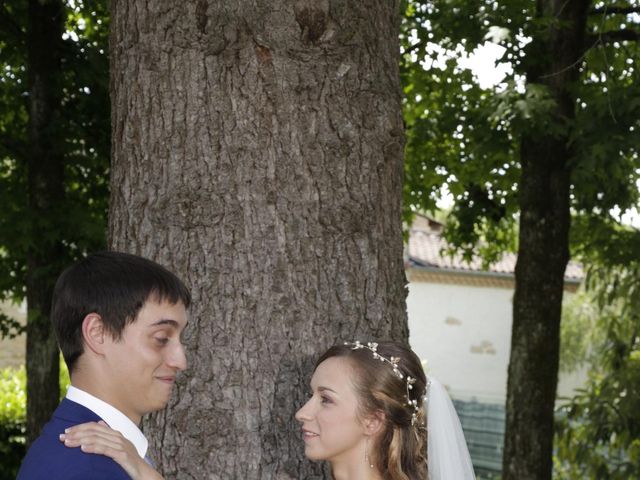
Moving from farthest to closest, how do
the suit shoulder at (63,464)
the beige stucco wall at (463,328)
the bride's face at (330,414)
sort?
the beige stucco wall at (463,328) < the bride's face at (330,414) < the suit shoulder at (63,464)

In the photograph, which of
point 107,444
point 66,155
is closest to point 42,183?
point 66,155

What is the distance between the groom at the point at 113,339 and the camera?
251cm

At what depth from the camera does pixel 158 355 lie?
102 inches

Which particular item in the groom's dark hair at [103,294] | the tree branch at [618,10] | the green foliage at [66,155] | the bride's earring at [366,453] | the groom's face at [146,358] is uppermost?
the tree branch at [618,10]

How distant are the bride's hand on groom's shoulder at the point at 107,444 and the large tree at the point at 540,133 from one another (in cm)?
713

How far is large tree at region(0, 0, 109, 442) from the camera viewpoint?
9664mm

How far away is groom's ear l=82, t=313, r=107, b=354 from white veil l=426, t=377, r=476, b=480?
144 cm

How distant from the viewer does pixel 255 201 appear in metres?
3.33

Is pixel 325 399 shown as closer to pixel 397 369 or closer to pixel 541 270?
pixel 397 369

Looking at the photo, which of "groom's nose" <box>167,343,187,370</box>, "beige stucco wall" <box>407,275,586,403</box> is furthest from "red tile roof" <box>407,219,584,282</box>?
"groom's nose" <box>167,343,187,370</box>

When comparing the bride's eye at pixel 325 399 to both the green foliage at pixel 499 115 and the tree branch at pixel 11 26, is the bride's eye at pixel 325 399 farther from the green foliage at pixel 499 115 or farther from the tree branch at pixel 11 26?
the tree branch at pixel 11 26

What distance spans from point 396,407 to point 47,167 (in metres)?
7.48

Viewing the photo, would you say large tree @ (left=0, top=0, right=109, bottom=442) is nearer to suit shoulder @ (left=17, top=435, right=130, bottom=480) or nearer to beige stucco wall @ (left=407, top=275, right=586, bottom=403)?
suit shoulder @ (left=17, top=435, right=130, bottom=480)

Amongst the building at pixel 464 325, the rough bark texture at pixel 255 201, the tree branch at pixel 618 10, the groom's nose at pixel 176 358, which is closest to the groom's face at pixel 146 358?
the groom's nose at pixel 176 358
